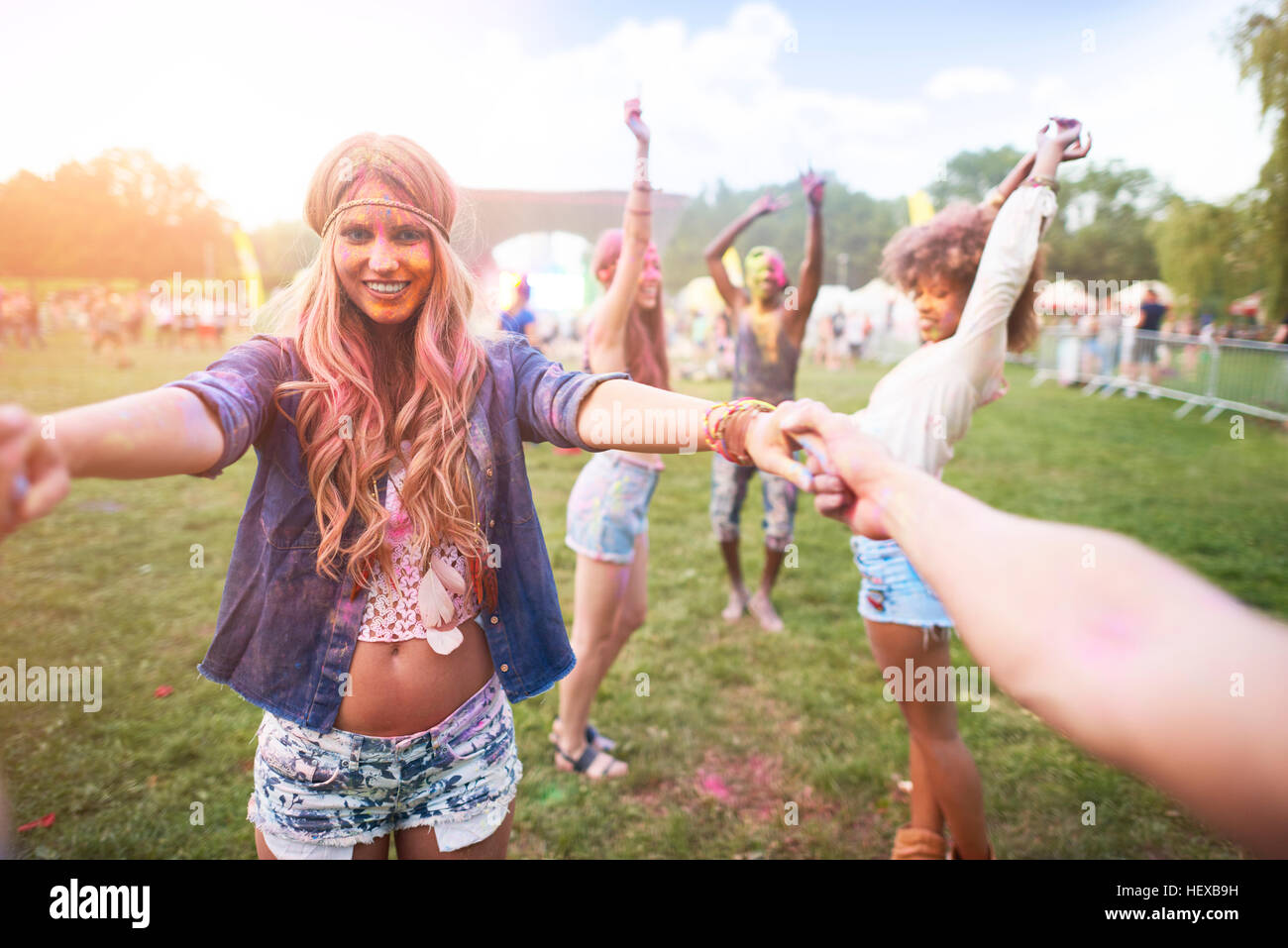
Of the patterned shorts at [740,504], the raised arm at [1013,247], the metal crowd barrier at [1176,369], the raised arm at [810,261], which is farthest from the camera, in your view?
the metal crowd barrier at [1176,369]

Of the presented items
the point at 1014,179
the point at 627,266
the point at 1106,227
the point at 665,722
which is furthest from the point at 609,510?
the point at 1106,227

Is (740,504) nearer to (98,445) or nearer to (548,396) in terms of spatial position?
(548,396)

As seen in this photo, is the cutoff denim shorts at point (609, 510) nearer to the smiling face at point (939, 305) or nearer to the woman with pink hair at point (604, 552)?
the woman with pink hair at point (604, 552)

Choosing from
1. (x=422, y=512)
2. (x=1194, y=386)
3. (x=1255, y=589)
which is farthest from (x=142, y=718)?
(x=1194, y=386)

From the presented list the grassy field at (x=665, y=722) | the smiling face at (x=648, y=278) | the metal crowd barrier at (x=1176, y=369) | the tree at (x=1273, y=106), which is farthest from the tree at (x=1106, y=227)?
the smiling face at (x=648, y=278)

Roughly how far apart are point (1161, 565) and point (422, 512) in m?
1.47

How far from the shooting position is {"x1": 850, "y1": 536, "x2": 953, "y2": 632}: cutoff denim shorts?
2.69 meters

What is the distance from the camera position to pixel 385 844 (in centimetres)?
186

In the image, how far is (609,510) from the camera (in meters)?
3.72

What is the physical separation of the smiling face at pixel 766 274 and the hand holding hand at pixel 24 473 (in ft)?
17.2

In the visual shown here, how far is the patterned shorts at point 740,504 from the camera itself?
584 centimetres

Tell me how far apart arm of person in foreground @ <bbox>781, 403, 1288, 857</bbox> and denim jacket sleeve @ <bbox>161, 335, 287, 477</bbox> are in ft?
4.57

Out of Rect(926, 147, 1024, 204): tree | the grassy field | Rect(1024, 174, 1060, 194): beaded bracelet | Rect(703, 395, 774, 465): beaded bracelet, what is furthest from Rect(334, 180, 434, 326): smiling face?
Rect(926, 147, 1024, 204): tree

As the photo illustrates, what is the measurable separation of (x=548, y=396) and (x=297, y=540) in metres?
0.71
